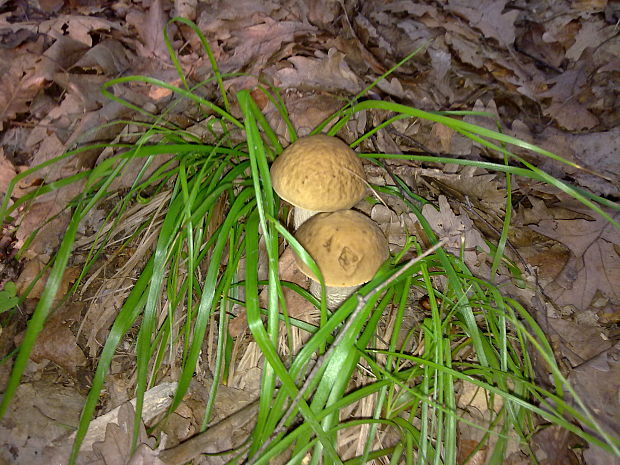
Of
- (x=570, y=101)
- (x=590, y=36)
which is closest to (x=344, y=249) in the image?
(x=570, y=101)

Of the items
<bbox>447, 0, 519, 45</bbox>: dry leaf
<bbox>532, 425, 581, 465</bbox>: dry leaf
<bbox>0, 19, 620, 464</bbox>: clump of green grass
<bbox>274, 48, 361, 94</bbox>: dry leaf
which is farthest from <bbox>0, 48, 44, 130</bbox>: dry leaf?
<bbox>532, 425, 581, 465</bbox>: dry leaf

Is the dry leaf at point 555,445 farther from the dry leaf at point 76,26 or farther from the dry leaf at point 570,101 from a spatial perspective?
the dry leaf at point 76,26

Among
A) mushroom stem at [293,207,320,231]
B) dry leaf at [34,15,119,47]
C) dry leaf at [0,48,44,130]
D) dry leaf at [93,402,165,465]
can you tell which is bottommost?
dry leaf at [93,402,165,465]

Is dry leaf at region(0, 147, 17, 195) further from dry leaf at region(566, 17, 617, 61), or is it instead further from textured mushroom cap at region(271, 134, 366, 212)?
dry leaf at region(566, 17, 617, 61)

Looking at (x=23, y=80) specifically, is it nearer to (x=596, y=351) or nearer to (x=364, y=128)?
(x=364, y=128)

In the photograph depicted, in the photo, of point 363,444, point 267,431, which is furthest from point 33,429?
point 363,444

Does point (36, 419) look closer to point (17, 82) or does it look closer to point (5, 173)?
point (5, 173)
